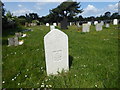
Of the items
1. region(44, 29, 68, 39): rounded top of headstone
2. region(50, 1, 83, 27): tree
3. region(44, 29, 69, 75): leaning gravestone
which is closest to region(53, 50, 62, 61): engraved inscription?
region(44, 29, 69, 75): leaning gravestone

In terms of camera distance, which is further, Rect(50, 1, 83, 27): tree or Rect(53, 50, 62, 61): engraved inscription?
Rect(50, 1, 83, 27): tree

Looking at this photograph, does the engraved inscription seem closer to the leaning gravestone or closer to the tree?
the leaning gravestone

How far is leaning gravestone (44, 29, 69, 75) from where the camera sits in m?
3.88

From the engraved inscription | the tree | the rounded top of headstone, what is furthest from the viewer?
the tree

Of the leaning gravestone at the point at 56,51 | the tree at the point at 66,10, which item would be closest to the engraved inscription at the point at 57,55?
the leaning gravestone at the point at 56,51

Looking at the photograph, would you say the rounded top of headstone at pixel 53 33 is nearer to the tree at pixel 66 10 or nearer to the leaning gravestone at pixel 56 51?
the leaning gravestone at pixel 56 51

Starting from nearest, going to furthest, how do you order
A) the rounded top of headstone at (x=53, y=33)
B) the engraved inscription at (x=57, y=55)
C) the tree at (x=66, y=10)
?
the rounded top of headstone at (x=53, y=33) < the engraved inscription at (x=57, y=55) < the tree at (x=66, y=10)

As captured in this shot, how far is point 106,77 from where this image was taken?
371 centimetres

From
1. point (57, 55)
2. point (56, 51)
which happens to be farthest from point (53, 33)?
point (57, 55)

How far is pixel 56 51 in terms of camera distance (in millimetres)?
4059

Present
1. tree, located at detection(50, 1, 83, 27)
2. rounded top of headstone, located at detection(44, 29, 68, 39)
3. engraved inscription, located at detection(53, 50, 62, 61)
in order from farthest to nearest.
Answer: tree, located at detection(50, 1, 83, 27)
engraved inscription, located at detection(53, 50, 62, 61)
rounded top of headstone, located at detection(44, 29, 68, 39)

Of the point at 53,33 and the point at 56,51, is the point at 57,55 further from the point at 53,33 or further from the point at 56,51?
the point at 53,33

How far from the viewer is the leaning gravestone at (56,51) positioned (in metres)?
3.88

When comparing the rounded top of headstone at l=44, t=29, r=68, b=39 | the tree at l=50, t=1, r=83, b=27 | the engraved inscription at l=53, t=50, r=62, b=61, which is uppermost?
the tree at l=50, t=1, r=83, b=27
